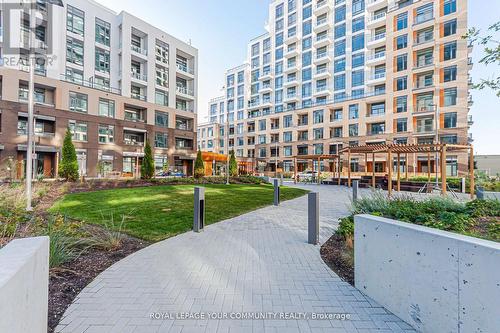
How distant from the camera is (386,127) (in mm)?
41844

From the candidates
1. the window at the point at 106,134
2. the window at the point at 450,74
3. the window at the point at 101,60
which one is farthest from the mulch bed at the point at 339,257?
the window at the point at 450,74

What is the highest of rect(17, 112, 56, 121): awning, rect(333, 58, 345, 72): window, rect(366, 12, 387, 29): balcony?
rect(366, 12, 387, 29): balcony

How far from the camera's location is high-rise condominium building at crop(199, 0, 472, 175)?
3662 cm

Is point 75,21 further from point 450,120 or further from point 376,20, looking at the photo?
point 450,120

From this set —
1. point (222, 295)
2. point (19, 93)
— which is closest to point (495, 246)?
point (222, 295)

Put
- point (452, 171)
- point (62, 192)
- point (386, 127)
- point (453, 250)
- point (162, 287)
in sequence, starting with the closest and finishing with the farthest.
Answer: point (453, 250) → point (162, 287) → point (62, 192) → point (452, 171) → point (386, 127)

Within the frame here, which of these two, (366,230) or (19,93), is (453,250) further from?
(19,93)

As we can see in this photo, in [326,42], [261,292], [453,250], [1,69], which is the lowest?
[261,292]

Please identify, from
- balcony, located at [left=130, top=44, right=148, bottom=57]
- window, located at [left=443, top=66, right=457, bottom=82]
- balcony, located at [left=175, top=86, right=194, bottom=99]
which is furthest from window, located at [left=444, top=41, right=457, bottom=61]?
balcony, located at [left=130, top=44, right=148, bottom=57]

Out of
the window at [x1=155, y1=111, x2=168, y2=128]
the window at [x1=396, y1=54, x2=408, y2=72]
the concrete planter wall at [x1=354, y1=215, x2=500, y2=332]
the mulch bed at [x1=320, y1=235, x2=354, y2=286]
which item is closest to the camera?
the concrete planter wall at [x1=354, y1=215, x2=500, y2=332]

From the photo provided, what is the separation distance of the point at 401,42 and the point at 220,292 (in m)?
49.3

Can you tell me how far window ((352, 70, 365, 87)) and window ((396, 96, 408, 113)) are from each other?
849 cm

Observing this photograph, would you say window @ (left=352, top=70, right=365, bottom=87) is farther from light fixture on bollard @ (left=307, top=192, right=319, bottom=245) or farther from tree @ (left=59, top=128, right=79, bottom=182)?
light fixture on bollard @ (left=307, top=192, right=319, bottom=245)

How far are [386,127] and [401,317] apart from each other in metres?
44.7
